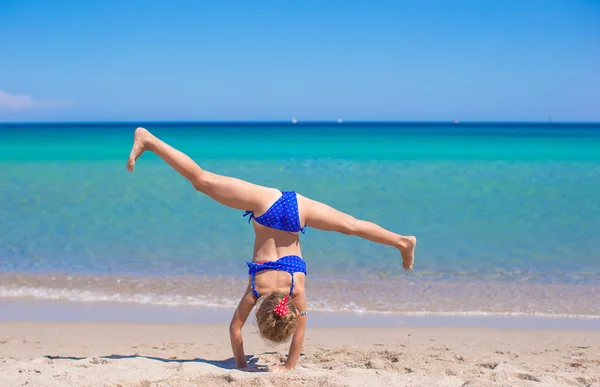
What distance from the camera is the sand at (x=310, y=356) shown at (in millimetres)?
4207

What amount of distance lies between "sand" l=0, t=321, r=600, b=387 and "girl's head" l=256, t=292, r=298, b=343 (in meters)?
0.29

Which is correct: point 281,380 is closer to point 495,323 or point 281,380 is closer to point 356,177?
point 495,323

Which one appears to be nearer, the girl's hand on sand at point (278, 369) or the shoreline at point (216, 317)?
the girl's hand on sand at point (278, 369)

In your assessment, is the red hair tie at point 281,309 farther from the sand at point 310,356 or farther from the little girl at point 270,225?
the sand at point 310,356

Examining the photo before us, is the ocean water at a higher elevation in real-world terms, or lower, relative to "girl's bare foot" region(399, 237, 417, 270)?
lower

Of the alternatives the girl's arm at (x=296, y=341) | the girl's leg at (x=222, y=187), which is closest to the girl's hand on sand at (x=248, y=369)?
the girl's arm at (x=296, y=341)

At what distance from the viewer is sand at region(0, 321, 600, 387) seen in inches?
166

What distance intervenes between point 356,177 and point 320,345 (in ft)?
47.4

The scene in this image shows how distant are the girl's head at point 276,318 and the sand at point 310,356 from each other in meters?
0.29

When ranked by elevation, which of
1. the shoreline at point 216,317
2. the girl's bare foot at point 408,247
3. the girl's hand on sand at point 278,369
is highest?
the girl's bare foot at point 408,247

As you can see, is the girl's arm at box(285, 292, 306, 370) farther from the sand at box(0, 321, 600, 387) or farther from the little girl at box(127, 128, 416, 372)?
the sand at box(0, 321, 600, 387)

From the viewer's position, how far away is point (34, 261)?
26.8 ft

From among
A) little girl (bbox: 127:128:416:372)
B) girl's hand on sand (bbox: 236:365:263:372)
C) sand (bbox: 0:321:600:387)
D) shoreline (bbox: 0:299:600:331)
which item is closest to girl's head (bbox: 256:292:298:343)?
little girl (bbox: 127:128:416:372)

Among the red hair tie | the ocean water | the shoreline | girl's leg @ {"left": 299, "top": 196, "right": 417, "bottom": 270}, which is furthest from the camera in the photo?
the ocean water
